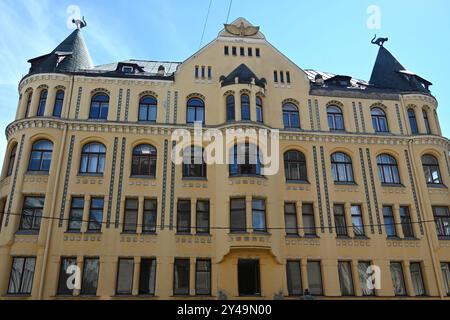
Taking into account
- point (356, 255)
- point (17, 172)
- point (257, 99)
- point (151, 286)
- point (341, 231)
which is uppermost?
point (257, 99)

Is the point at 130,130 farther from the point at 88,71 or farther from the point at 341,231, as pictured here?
the point at 341,231

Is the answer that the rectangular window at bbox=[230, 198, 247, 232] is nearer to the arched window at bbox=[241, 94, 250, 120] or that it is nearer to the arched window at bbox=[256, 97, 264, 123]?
the arched window at bbox=[241, 94, 250, 120]

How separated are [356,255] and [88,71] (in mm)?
21252

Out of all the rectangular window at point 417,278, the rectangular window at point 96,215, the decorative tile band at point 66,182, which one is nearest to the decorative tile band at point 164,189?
the rectangular window at point 96,215

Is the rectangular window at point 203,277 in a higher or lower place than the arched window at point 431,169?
lower

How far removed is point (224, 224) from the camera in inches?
888

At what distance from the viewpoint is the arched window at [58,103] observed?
82.1 feet

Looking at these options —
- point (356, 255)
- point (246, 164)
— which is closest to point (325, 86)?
point (246, 164)

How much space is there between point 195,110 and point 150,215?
25.2ft

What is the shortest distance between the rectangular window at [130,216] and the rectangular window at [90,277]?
2398 millimetres

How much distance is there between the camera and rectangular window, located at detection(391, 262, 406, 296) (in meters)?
23.0

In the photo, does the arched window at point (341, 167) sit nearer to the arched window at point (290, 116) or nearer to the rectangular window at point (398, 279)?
the arched window at point (290, 116)

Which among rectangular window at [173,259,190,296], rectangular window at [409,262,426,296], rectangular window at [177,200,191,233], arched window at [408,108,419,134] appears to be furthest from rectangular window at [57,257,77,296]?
arched window at [408,108,419,134]

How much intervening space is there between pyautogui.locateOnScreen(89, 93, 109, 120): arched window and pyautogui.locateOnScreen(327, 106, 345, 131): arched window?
1513cm
